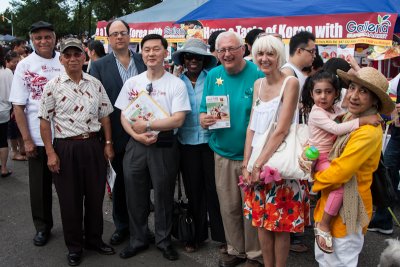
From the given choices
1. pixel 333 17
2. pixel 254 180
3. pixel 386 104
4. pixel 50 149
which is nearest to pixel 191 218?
pixel 254 180

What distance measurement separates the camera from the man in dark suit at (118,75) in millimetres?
3654

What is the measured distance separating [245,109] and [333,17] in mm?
4013

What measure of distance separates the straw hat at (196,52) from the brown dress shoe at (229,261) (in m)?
1.72

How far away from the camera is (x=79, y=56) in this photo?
3.30 m

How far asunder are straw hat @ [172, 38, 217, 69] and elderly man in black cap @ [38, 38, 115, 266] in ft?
2.41

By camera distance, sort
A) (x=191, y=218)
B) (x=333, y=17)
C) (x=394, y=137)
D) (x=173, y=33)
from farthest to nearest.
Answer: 1. (x=173, y=33)
2. (x=333, y=17)
3. (x=394, y=137)
4. (x=191, y=218)

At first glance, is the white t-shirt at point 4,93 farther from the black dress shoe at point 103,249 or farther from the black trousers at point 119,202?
the black dress shoe at point 103,249

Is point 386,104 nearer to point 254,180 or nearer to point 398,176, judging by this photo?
point 254,180

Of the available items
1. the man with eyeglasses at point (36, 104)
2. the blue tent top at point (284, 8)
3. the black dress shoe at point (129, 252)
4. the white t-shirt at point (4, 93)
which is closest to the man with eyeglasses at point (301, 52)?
the black dress shoe at point (129, 252)

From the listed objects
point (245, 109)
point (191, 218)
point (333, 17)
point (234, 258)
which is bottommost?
point (234, 258)

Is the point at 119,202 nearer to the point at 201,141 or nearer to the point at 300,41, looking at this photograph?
the point at 201,141

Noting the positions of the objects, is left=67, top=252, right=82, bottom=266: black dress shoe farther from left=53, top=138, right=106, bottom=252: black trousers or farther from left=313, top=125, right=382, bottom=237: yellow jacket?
left=313, top=125, right=382, bottom=237: yellow jacket

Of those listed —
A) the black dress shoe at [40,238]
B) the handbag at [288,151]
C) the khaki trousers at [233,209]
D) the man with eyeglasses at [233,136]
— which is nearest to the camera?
the handbag at [288,151]

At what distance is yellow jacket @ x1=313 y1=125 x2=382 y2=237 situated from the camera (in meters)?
2.19
